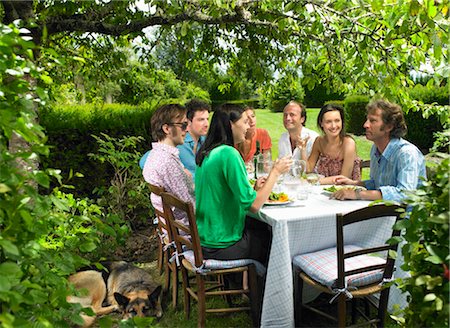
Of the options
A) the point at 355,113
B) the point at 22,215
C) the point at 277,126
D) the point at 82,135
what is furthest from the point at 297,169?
the point at 277,126

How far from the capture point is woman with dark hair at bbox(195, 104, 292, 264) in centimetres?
316

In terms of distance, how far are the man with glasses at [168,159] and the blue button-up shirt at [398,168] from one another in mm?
1487

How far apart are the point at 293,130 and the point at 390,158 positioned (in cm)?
165

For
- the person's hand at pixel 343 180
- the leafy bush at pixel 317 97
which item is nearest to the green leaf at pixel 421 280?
the person's hand at pixel 343 180

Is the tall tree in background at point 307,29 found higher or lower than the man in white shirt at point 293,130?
higher

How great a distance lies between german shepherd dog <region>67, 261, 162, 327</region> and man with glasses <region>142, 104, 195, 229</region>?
0.57 meters

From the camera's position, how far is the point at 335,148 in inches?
178

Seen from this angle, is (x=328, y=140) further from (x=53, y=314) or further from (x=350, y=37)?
(x=53, y=314)

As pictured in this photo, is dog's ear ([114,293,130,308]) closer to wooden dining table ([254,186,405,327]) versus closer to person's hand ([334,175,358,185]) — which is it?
wooden dining table ([254,186,405,327])

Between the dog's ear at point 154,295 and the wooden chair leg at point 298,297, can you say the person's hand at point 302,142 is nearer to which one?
the wooden chair leg at point 298,297

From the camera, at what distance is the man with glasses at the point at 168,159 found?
3730mm

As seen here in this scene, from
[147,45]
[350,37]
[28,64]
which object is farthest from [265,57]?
[28,64]

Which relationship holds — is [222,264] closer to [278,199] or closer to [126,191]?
A: [278,199]

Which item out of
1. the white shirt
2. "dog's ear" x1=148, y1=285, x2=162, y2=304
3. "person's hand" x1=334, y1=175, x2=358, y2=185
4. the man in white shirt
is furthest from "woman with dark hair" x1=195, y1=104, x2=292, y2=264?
the white shirt
